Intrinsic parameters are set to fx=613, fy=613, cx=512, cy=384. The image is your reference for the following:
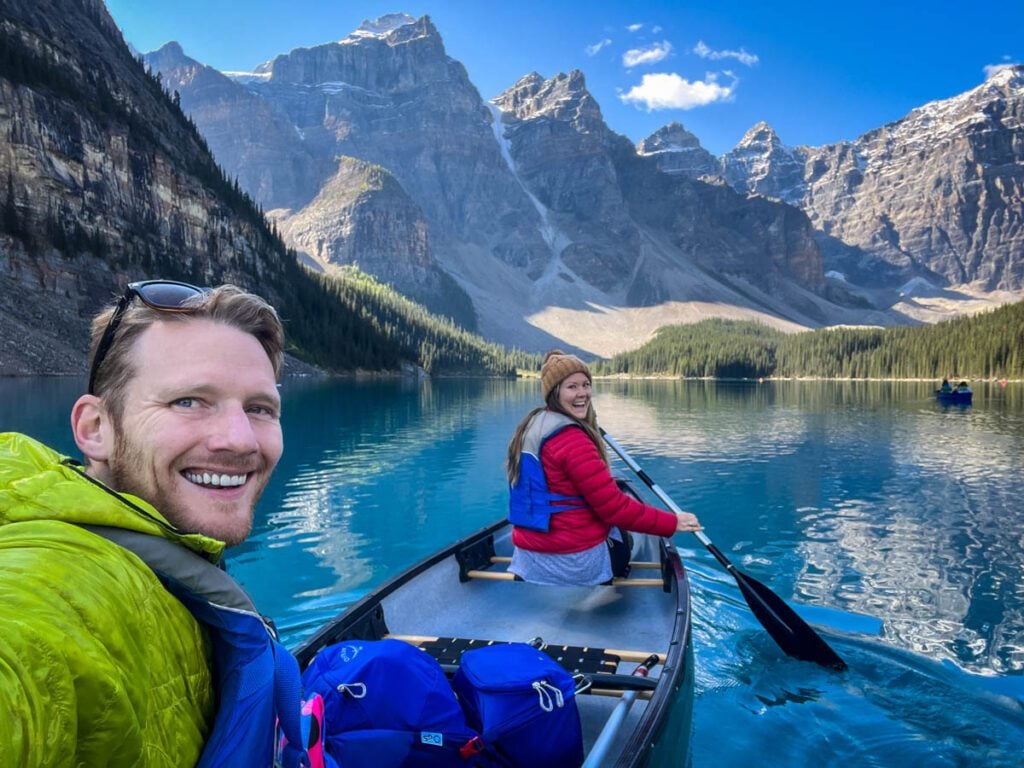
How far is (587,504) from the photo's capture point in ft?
21.7

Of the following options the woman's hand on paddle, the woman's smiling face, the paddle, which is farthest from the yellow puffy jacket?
the paddle

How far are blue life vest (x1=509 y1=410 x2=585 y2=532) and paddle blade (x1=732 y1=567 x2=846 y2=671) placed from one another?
9.02 ft

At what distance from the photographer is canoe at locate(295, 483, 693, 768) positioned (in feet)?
14.6

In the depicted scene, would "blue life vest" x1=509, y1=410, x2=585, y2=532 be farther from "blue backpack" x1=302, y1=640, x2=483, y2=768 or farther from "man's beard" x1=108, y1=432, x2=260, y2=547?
"man's beard" x1=108, y1=432, x2=260, y2=547

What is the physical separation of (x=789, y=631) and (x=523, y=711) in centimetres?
512

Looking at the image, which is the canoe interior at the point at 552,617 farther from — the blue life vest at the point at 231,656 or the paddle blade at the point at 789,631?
the blue life vest at the point at 231,656

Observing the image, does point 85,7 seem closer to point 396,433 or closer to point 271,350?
point 396,433

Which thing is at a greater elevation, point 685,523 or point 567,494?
point 567,494

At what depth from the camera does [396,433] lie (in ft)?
102

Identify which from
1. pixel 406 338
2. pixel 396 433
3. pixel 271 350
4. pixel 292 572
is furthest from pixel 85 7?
pixel 271 350

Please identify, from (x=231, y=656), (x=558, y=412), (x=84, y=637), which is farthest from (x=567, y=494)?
(x=84, y=637)

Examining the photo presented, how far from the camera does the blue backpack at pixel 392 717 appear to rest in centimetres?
333

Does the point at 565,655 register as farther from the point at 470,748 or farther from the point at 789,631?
the point at 789,631

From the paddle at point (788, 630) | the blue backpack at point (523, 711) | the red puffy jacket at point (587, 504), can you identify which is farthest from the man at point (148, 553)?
the paddle at point (788, 630)
